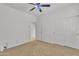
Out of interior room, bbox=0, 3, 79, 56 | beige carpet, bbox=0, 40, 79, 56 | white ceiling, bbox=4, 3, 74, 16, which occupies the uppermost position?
white ceiling, bbox=4, 3, 74, 16

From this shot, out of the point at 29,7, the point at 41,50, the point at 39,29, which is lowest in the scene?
the point at 41,50

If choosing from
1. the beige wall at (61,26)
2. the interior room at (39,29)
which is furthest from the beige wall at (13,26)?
the beige wall at (61,26)

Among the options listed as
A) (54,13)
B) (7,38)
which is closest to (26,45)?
(7,38)

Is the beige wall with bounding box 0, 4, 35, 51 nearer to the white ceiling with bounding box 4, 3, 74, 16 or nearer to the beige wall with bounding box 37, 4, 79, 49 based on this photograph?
the white ceiling with bounding box 4, 3, 74, 16

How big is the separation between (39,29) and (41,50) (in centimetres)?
27

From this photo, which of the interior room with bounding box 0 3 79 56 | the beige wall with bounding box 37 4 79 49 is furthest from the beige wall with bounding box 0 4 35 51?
the beige wall with bounding box 37 4 79 49

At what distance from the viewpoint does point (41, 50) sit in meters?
1.60

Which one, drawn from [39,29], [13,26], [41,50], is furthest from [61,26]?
[13,26]

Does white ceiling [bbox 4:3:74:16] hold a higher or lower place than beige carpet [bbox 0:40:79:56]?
higher

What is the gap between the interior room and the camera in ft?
5.16

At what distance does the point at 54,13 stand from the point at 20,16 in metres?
0.43

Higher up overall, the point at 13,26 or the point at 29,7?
the point at 29,7

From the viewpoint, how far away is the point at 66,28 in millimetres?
1608

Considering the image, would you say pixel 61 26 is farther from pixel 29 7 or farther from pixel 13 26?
pixel 13 26
